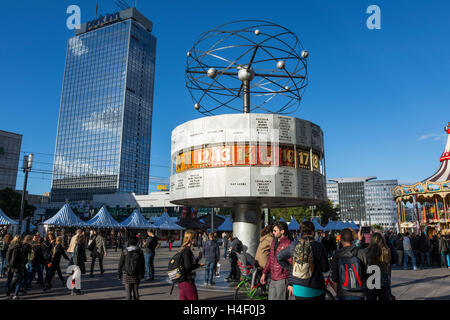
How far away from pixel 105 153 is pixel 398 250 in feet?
479

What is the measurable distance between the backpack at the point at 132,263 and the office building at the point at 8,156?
143 meters

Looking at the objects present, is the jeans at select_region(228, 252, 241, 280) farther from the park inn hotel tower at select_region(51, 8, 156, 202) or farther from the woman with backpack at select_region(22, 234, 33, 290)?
the park inn hotel tower at select_region(51, 8, 156, 202)

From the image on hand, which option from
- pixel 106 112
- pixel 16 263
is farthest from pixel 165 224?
pixel 106 112

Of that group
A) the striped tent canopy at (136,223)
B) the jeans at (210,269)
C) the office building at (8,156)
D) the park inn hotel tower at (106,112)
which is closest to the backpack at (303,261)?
the jeans at (210,269)

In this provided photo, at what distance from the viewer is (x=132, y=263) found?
26.0ft

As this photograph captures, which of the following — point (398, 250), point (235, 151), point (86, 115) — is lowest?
point (398, 250)

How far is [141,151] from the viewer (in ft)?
526

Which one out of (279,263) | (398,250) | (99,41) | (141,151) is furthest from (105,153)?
(279,263)

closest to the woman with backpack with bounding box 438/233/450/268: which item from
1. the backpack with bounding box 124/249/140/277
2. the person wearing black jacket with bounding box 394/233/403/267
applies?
the person wearing black jacket with bounding box 394/233/403/267

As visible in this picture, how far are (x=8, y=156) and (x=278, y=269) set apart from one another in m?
156

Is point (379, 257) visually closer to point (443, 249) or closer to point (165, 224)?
point (443, 249)

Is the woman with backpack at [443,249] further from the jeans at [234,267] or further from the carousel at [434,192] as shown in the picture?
the carousel at [434,192]
